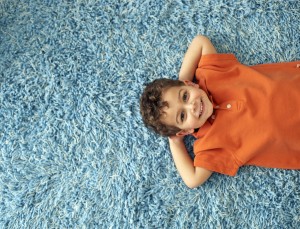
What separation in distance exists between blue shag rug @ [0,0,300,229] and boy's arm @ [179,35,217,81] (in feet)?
0.16

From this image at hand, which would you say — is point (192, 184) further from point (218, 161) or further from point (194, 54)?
point (194, 54)

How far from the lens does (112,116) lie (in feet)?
3.74

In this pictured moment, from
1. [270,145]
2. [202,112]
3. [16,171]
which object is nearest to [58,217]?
[16,171]

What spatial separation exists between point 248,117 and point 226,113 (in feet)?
0.21

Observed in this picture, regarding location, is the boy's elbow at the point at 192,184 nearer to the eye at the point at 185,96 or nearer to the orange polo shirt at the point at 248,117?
the orange polo shirt at the point at 248,117

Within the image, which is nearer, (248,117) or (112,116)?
(248,117)

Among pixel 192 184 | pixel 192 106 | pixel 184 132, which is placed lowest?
pixel 192 184

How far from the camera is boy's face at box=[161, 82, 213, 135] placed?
0.95 metres

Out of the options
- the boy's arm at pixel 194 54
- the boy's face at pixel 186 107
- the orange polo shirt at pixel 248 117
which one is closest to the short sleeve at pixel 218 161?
the orange polo shirt at pixel 248 117

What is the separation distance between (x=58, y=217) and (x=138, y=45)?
0.61 metres

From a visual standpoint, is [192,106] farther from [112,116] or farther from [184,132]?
[112,116]

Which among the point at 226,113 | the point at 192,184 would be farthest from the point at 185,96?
the point at 192,184

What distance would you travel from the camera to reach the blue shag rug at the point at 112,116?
1.09 meters

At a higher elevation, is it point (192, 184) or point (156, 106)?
point (156, 106)
